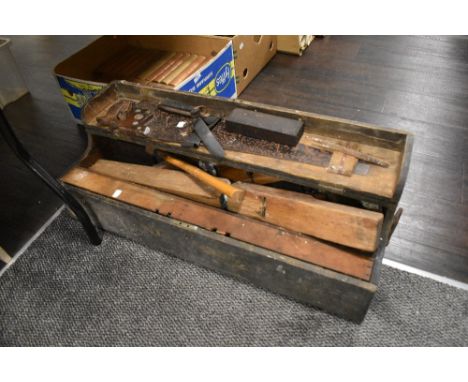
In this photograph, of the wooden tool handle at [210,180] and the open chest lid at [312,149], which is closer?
the open chest lid at [312,149]

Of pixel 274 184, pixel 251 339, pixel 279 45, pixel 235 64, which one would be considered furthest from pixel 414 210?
pixel 279 45

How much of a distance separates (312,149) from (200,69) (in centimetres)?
109

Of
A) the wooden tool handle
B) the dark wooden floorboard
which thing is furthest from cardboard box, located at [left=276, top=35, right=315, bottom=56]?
the wooden tool handle

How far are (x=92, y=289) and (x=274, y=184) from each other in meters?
0.97

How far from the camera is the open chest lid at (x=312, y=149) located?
124cm

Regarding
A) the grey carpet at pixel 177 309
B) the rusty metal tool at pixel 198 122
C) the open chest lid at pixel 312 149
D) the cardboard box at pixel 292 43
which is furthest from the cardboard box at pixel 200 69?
the grey carpet at pixel 177 309

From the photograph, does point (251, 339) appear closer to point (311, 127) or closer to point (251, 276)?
point (251, 276)

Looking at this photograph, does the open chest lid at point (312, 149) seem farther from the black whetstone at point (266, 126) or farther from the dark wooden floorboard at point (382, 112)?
the dark wooden floorboard at point (382, 112)

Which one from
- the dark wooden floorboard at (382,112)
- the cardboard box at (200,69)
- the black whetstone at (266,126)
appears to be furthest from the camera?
the cardboard box at (200,69)

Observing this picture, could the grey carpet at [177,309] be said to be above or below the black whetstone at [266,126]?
below

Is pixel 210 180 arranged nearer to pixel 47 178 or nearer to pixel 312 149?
pixel 312 149

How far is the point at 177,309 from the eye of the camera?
1534mm

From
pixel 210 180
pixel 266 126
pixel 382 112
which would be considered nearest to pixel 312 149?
pixel 266 126

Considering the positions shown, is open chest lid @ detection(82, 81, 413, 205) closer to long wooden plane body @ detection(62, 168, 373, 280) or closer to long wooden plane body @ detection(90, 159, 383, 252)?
long wooden plane body @ detection(90, 159, 383, 252)
